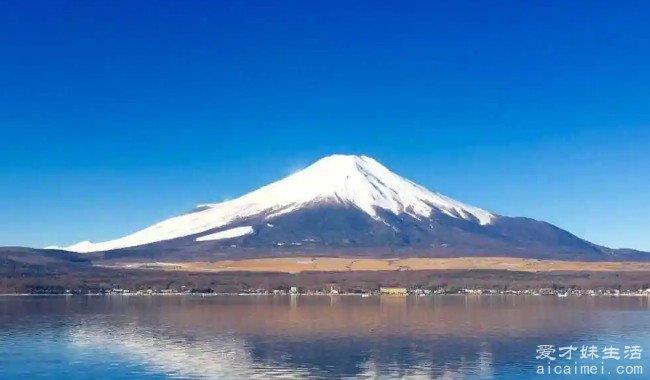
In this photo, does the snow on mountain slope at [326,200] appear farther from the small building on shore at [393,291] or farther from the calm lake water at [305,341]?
the calm lake water at [305,341]

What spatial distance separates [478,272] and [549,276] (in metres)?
8.58

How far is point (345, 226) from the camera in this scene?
15862cm

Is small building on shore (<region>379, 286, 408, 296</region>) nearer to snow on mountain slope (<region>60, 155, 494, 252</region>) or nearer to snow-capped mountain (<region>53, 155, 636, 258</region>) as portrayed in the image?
snow-capped mountain (<region>53, 155, 636, 258</region>)

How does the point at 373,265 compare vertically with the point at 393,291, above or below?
above

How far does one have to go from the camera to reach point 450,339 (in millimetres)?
38594

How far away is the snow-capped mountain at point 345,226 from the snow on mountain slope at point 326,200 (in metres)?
0.24

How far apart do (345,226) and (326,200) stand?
13804mm

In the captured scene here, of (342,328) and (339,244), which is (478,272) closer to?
(339,244)

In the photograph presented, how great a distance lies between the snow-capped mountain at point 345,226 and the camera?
477 ft

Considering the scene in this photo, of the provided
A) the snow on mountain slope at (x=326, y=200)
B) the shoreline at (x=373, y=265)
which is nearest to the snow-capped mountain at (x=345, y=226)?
the snow on mountain slope at (x=326, y=200)

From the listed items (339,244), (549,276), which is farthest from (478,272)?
(339,244)

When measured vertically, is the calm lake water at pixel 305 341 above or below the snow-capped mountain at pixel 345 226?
below

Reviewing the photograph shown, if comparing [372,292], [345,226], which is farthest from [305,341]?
[345,226]

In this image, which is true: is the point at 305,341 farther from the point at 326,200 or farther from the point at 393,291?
the point at 326,200
